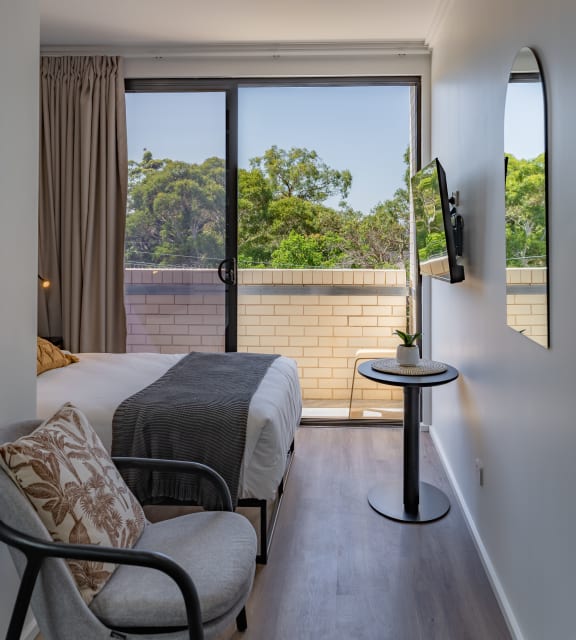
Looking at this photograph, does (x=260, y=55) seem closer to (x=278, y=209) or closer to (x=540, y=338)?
(x=278, y=209)

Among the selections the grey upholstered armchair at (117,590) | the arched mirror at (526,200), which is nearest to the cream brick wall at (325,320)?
the arched mirror at (526,200)

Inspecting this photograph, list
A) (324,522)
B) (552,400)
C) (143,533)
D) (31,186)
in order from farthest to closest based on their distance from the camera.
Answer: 1. (324,522)
2. (31,186)
3. (143,533)
4. (552,400)

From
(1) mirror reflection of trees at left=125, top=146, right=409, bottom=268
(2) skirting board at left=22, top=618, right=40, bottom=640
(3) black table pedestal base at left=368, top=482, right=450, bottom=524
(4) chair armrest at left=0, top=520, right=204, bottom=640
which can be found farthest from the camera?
(1) mirror reflection of trees at left=125, top=146, right=409, bottom=268

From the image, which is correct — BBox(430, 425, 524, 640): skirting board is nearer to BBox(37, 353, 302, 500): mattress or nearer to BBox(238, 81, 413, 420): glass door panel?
BBox(37, 353, 302, 500): mattress

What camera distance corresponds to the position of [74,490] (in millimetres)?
1530

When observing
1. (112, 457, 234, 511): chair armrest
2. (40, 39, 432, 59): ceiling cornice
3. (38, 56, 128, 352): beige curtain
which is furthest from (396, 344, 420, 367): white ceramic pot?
(40, 39, 432, 59): ceiling cornice

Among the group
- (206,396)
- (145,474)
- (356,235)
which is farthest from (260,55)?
(145,474)

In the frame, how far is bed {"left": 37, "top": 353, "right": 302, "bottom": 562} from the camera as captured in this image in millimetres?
2389

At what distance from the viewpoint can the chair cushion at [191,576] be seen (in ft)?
4.69

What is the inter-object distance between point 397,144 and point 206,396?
10.8 feet

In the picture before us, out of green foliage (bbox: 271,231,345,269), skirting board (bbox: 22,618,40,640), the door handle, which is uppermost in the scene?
green foliage (bbox: 271,231,345,269)

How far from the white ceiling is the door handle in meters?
1.58

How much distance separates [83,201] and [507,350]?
130 inches

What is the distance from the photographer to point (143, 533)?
1807 millimetres
